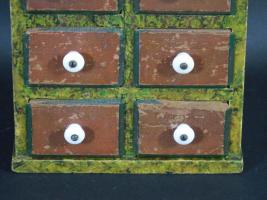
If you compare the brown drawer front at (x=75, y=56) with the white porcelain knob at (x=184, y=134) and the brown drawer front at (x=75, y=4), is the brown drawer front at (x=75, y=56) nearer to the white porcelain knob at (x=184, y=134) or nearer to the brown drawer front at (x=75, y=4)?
the brown drawer front at (x=75, y=4)

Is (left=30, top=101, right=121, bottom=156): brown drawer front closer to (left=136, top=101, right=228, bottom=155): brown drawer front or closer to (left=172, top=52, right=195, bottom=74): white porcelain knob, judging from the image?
(left=136, top=101, right=228, bottom=155): brown drawer front

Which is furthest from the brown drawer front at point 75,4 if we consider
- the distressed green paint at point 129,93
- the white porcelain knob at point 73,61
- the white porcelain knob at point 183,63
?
the white porcelain knob at point 183,63

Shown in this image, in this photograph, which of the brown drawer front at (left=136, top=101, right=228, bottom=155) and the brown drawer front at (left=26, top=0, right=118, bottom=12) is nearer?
the brown drawer front at (left=26, top=0, right=118, bottom=12)

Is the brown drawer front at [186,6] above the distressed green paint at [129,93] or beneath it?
above

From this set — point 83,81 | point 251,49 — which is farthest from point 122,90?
point 251,49

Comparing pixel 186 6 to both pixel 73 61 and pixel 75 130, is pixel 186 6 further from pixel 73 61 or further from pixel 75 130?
pixel 75 130

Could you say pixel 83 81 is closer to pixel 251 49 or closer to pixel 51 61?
pixel 51 61

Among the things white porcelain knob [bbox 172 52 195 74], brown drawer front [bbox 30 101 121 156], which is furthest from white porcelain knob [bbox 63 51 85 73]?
white porcelain knob [bbox 172 52 195 74]
